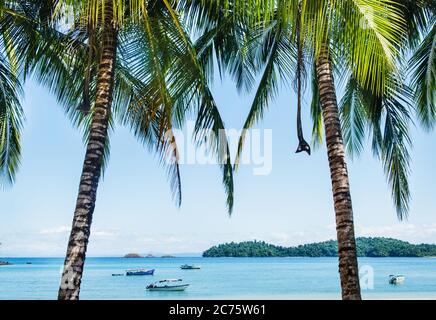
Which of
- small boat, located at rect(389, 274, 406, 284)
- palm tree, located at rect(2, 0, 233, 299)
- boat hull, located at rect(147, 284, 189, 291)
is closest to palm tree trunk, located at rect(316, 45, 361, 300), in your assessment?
palm tree, located at rect(2, 0, 233, 299)

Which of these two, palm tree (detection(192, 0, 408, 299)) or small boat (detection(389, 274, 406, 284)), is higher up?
palm tree (detection(192, 0, 408, 299))

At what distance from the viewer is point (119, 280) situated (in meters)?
39.2

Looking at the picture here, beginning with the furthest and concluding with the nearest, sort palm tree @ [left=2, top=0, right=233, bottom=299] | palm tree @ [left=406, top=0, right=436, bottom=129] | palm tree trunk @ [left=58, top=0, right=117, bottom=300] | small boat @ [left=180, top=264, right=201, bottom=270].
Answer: small boat @ [left=180, top=264, right=201, bottom=270] → palm tree @ [left=406, top=0, right=436, bottom=129] → palm tree @ [left=2, top=0, right=233, bottom=299] → palm tree trunk @ [left=58, top=0, right=117, bottom=300]

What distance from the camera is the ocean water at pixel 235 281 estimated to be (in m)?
32.5

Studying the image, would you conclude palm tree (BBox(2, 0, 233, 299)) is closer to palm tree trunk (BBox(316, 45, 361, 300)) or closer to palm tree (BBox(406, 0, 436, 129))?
palm tree trunk (BBox(316, 45, 361, 300))

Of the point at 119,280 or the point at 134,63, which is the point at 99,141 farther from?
the point at 119,280

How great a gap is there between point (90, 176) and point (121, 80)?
262 centimetres

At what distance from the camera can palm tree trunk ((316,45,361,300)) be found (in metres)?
4.82

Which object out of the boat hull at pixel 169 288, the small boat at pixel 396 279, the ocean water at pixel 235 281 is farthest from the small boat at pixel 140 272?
the small boat at pixel 396 279

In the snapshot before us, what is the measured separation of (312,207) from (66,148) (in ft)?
68.7

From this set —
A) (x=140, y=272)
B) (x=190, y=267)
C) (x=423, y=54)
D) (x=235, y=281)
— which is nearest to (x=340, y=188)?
(x=423, y=54)

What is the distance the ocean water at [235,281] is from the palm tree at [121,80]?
23.0 metres

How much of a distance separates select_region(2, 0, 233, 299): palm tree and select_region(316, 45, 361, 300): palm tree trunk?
1.53m
